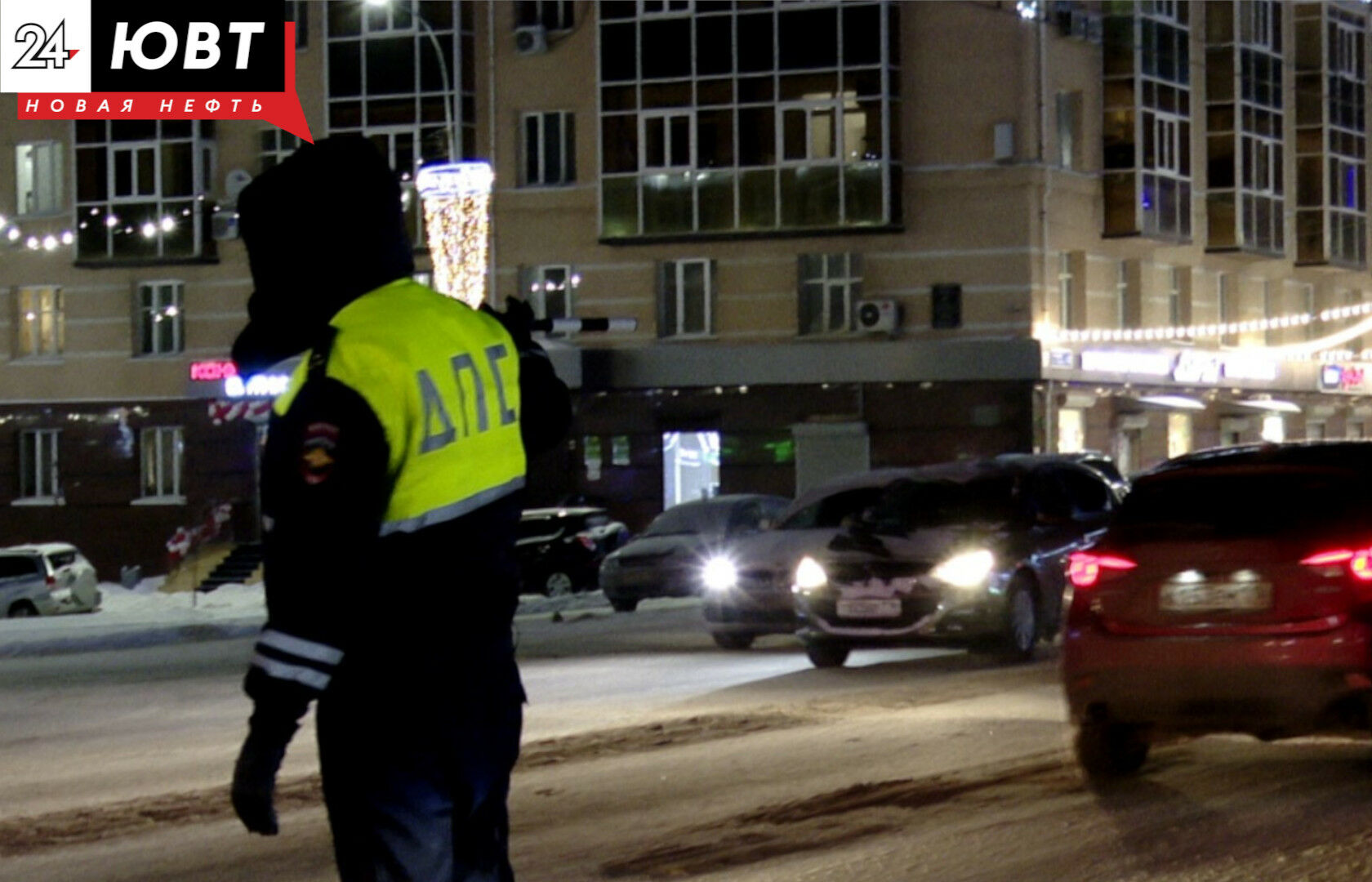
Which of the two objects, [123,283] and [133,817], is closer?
[133,817]

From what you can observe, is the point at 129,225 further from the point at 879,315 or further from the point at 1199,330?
the point at 1199,330

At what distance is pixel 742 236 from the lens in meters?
43.4

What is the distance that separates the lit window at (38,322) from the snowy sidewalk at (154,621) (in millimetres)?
8926

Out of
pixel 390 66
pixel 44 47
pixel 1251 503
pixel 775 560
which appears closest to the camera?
pixel 1251 503

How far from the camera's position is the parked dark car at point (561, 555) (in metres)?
35.6

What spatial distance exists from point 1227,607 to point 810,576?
8036mm

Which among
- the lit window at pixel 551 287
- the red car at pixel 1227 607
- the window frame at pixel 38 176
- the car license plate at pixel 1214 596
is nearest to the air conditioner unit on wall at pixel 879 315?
the lit window at pixel 551 287

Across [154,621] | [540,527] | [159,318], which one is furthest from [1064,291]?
[154,621]

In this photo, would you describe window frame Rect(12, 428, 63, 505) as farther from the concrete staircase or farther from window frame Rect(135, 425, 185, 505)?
the concrete staircase

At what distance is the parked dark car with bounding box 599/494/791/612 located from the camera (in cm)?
2961

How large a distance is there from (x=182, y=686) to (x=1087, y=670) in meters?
9.70

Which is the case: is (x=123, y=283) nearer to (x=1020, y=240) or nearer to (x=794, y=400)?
(x=794, y=400)

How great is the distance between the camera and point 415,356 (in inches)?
175

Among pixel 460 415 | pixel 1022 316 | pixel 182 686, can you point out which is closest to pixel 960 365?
pixel 1022 316
